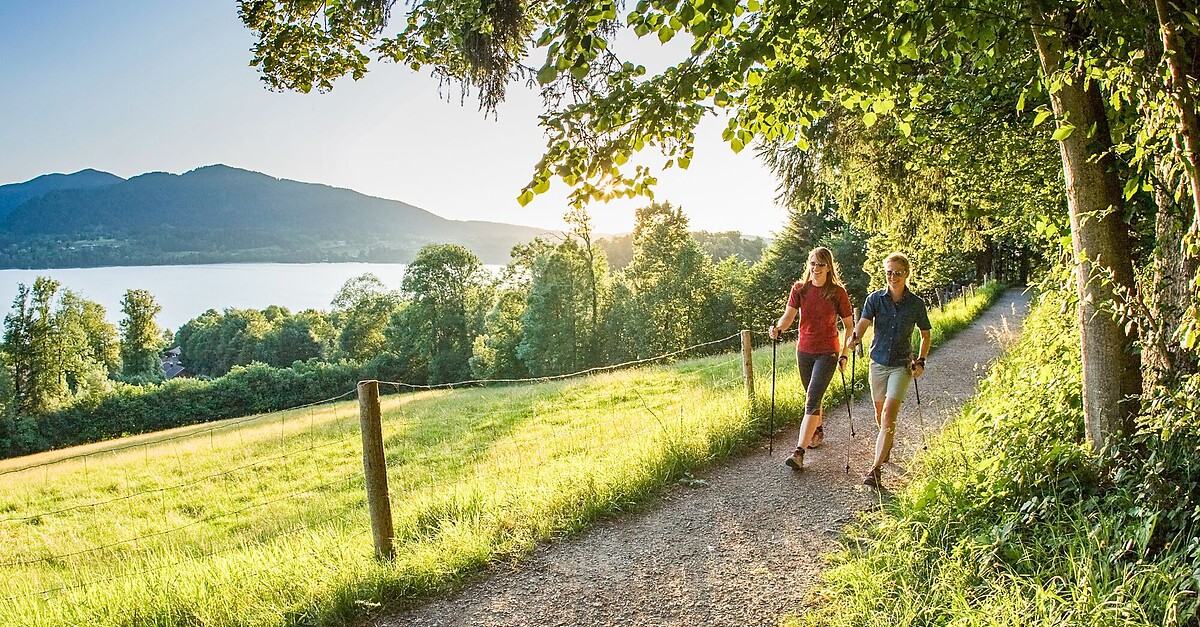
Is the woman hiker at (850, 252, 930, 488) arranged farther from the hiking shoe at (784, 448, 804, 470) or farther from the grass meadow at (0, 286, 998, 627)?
the grass meadow at (0, 286, 998, 627)

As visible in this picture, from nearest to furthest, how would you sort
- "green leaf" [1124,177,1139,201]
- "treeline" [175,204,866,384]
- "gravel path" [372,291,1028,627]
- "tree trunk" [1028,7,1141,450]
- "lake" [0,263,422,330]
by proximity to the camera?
1. "green leaf" [1124,177,1139,201]
2. "tree trunk" [1028,7,1141,450]
3. "gravel path" [372,291,1028,627]
4. "treeline" [175,204,866,384]
5. "lake" [0,263,422,330]

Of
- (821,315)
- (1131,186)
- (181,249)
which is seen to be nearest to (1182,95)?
(1131,186)

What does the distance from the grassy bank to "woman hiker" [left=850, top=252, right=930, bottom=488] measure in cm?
94

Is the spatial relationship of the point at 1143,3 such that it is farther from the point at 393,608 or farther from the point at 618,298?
the point at 618,298

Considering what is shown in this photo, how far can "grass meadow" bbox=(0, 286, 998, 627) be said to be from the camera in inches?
166

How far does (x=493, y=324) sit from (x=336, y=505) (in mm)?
40120

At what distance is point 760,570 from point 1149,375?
2.57 metres

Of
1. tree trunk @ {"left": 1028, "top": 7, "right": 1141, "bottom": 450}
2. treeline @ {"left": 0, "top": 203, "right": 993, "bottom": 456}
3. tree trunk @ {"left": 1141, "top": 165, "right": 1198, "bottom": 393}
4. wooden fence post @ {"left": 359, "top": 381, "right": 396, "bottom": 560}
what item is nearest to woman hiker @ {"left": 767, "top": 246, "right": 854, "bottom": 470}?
tree trunk @ {"left": 1028, "top": 7, "right": 1141, "bottom": 450}

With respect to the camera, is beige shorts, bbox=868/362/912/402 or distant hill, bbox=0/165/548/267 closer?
beige shorts, bbox=868/362/912/402

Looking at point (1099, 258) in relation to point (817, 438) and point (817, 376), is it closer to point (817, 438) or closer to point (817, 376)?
point (817, 376)

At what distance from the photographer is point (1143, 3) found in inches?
113

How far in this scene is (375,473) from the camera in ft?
15.7

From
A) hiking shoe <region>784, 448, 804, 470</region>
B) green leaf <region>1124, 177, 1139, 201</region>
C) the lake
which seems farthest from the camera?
the lake

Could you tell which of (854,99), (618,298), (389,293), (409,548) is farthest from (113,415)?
(854,99)
